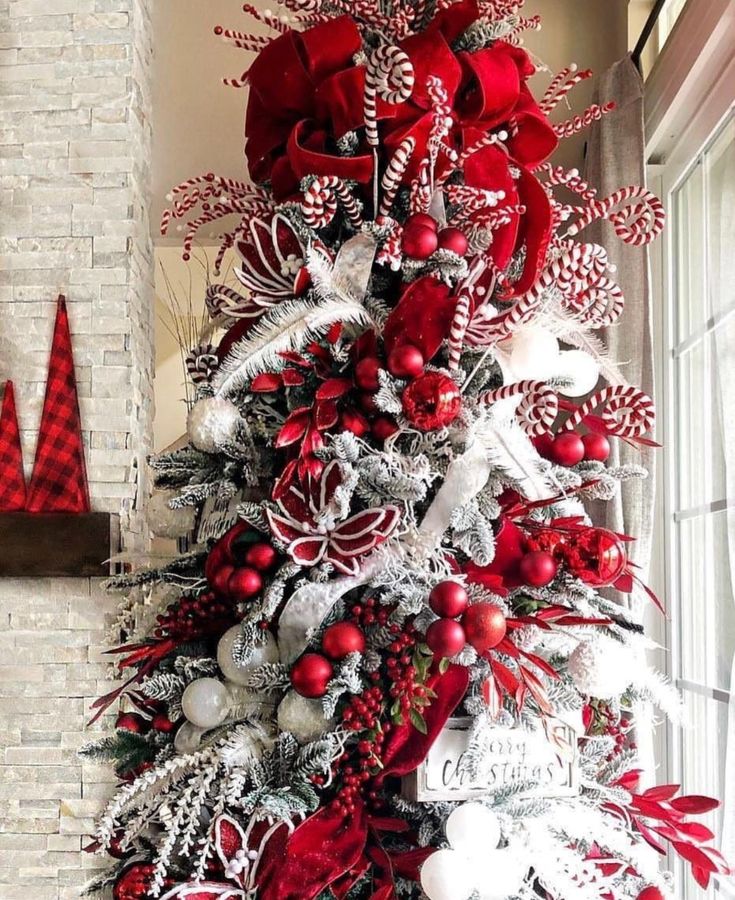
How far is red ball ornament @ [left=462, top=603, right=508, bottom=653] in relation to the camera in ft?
2.70

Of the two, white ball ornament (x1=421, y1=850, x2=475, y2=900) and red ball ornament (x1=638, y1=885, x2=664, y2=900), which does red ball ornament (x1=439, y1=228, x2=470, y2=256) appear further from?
red ball ornament (x1=638, y1=885, x2=664, y2=900)

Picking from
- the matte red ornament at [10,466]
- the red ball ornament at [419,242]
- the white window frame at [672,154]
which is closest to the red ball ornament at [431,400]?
the red ball ornament at [419,242]

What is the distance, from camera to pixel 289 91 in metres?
1.05

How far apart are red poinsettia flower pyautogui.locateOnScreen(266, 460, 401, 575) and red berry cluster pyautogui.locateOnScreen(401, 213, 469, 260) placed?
261 mm

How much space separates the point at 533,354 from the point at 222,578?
1.40 feet

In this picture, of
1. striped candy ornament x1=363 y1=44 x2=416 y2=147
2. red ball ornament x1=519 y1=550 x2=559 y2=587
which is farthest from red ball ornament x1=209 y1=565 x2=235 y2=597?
striped candy ornament x1=363 y1=44 x2=416 y2=147

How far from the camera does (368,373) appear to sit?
0.92 meters

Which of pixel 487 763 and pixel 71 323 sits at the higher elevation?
pixel 71 323

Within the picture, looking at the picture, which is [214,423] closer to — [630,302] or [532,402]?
[532,402]

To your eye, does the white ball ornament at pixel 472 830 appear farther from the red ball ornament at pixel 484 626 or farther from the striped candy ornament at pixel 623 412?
the striped candy ornament at pixel 623 412

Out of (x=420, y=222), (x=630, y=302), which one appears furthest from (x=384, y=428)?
(x=630, y=302)

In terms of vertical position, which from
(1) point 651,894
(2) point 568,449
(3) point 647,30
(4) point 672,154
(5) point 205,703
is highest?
(3) point 647,30

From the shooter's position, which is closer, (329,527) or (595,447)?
(329,527)

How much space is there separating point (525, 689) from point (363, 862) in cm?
26
